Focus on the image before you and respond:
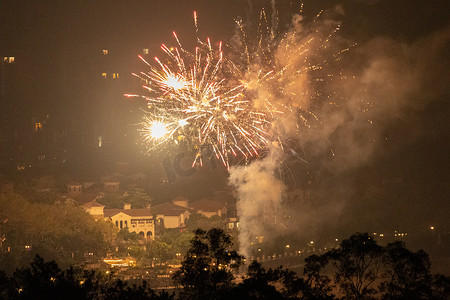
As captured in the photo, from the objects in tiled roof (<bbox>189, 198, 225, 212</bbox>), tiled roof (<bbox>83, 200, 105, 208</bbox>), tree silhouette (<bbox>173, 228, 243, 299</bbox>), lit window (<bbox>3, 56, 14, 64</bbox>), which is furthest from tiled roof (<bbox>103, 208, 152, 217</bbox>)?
tree silhouette (<bbox>173, 228, 243, 299</bbox>)

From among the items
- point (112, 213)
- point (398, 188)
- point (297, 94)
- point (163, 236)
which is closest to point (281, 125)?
point (297, 94)

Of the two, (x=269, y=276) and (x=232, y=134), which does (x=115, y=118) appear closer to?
(x=232, y=134)

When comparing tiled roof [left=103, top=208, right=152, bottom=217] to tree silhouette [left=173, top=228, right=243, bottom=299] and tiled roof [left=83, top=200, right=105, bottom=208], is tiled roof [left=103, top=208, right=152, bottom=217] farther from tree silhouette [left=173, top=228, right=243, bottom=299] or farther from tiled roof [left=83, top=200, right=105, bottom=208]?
tree silhouette [left=173, top=228, right=243, bottom=299]

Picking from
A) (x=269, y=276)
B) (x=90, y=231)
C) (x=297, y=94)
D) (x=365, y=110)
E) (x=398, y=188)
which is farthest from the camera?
(x=398, y=188)

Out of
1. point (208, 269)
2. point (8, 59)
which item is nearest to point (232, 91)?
point (208, 269)

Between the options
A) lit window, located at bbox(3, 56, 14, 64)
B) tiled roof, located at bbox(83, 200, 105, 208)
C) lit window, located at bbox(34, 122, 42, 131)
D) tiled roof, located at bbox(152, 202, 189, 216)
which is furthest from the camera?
lit window, located at bbox(34, 122, 42, 131)

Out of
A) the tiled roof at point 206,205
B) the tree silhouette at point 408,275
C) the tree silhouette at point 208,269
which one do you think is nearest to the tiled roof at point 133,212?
the tiled roof at point 206,205

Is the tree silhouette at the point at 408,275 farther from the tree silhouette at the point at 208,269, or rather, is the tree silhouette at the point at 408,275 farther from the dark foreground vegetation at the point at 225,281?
the tree silhouette at the point at 208,269

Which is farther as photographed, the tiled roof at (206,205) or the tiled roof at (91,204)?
the tiled roof at (206,205)

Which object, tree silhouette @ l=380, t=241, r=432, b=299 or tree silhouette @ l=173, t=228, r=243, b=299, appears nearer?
tree silhouette @ l=173, t=228, r=243, b=299
